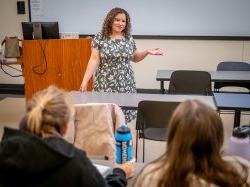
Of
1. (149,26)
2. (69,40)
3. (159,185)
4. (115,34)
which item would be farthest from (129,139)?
(149,26)

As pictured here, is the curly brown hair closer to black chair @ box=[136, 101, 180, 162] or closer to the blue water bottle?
black chair @ box=[136, 101, 180, 162]

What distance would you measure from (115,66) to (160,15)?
8.11 ft

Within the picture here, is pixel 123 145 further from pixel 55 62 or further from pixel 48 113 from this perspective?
pixel 55 62

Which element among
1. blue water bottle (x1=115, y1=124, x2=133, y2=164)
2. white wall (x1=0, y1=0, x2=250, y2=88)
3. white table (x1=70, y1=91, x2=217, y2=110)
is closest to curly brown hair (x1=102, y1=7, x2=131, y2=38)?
white table (x1=70, y1=91, x2=217, y2=110)

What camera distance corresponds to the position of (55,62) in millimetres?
4754

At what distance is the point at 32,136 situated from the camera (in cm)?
123

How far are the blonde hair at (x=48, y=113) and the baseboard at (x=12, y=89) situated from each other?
5190mm

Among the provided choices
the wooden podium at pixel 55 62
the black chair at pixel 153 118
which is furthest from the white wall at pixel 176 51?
the black chair at pixel 153 118

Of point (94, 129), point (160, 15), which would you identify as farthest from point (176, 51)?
point (94, 129)

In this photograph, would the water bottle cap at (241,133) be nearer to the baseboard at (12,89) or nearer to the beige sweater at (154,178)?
the beige sweater at (154,178)

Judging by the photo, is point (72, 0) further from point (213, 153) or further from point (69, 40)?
point (213, 153)

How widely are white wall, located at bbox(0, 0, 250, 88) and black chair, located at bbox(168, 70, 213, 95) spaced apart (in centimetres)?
193

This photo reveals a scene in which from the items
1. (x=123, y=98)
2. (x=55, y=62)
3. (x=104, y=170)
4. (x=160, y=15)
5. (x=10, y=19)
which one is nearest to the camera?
(x=104, y=170)

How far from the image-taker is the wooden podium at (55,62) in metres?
4.69
